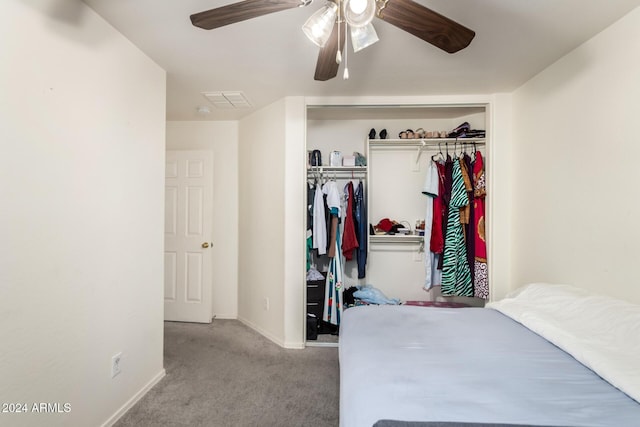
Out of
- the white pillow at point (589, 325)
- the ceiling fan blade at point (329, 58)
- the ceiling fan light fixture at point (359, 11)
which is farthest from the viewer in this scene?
the ceiling fan blade at point (329, 58)

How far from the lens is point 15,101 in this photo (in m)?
1.17

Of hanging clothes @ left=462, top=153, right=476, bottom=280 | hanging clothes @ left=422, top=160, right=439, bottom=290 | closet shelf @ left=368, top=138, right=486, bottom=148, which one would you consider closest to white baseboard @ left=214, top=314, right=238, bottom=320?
hanging clothes @ left=422, top=160, right=439, bottom=290

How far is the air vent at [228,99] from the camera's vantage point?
261 centimetres

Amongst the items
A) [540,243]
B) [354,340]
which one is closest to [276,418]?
[354,340]

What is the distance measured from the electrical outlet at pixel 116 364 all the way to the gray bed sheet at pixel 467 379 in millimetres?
1346

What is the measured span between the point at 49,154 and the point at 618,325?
2.71m

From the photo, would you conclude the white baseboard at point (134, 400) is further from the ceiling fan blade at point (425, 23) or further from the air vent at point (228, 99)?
the ceiling fan blade at point (425, 23)

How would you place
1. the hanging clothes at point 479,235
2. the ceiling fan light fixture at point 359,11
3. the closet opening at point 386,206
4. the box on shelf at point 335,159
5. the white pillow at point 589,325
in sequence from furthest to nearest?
1. the box on shelf at point 335,159
2. the closet opening at point 386,206
3. the hanging clothes at point 479,235
4. the white pillow at point 589,325
5. the ceiling fan light fixture at point 359,11

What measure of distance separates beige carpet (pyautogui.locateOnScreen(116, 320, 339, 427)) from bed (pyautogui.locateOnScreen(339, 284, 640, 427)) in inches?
26.7

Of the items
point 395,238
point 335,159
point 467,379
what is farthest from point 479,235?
point 467,379

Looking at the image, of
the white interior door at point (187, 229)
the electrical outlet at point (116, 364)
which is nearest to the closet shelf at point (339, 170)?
the white interior door at point (187, 229)

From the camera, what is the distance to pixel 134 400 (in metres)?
1.89

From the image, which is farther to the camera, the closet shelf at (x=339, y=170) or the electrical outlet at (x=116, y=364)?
the closet shelf at (x=339, y=170)

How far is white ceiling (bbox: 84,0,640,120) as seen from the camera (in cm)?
150
